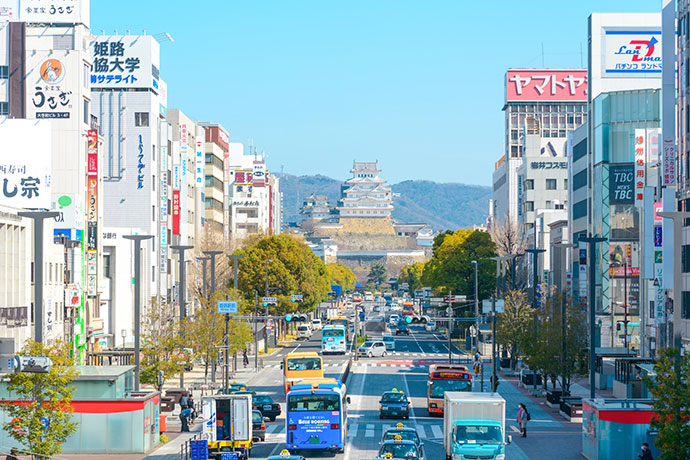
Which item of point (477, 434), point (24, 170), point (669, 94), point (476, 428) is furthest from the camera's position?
point (24, 170)

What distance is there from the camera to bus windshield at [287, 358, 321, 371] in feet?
206

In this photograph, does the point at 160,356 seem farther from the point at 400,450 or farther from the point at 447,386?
the point at 400,450

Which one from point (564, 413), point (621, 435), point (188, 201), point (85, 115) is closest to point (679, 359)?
point (621, 435)

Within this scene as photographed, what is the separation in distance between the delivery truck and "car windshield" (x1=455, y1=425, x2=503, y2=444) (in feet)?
26.1

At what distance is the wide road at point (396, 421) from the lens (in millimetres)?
44781

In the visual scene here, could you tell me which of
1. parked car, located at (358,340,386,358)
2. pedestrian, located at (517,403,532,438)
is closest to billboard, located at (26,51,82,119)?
parked car, located at (358,340,386,358)

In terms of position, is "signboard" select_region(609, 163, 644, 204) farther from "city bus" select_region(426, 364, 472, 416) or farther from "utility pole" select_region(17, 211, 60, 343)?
"utility pole" select_region(17, 211, 60, 343)

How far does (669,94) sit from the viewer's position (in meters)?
62.7

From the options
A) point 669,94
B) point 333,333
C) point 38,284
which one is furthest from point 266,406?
point 333,333

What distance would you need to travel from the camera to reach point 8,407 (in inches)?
1394

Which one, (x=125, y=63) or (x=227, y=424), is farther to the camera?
(x=125, y=63)

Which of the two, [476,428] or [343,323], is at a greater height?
[476,428]

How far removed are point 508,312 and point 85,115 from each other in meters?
33.9

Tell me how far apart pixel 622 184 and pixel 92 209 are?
4312 centimetres
